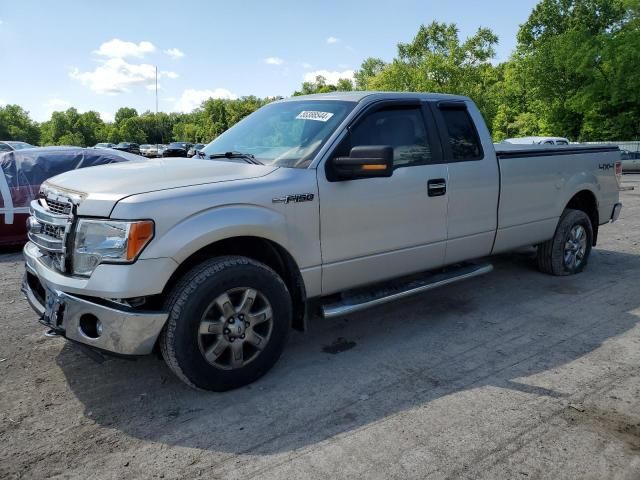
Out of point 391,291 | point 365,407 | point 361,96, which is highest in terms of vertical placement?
point 361,96

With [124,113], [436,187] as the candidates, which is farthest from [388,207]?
[124,113]

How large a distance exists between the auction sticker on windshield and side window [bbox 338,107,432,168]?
0.24 metres

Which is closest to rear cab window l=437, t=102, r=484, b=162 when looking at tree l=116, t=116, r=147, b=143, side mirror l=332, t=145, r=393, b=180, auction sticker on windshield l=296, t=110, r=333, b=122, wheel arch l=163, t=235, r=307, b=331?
auction sticker on windshield l=296, t=110, r=333, b=122

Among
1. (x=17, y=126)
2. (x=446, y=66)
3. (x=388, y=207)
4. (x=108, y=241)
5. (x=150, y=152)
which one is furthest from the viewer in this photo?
(x=17, y=126)

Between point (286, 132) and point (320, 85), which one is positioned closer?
point (286, 132)

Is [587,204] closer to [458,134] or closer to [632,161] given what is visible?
[458,134]

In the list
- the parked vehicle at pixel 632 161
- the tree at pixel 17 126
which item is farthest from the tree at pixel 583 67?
the tree at pixel 17 126

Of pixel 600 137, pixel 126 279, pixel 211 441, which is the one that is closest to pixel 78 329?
pixel 126 279

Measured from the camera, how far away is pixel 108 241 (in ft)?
9.59

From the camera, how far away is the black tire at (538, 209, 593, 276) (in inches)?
227

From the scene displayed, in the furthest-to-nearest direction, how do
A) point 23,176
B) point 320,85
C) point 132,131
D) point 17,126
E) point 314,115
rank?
point 132,131
point 17,126
point 320,85
point 23,176
point 314,115

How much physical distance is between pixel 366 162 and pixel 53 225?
1.99 m

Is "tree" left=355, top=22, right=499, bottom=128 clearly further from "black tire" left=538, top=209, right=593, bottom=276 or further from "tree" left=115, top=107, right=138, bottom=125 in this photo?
"tree" left=115, top=107, right=138, bottom=125

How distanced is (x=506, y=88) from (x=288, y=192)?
49.6 m
